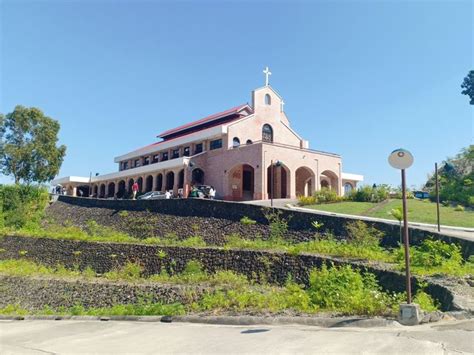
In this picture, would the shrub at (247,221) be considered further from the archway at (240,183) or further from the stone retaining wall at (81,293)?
the archway at (240,183)

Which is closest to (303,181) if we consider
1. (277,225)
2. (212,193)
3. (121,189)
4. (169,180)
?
(212,193)

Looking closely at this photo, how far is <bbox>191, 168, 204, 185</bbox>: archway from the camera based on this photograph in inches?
1387

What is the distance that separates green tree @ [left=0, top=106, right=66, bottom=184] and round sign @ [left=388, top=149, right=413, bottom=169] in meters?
42.2

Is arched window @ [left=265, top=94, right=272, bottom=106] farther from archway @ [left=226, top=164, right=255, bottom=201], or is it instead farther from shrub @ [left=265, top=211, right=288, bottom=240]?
shrub @ [left=265, top=211, right=288, bottom=240]

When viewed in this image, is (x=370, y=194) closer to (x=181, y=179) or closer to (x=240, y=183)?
(x=240, y=183)

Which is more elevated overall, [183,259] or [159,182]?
[159,182]

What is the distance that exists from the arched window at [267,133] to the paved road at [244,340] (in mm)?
30952

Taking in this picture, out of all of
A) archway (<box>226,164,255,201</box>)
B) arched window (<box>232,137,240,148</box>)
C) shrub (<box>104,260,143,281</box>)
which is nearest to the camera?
shrub (<box>104,260,143,281</box>)

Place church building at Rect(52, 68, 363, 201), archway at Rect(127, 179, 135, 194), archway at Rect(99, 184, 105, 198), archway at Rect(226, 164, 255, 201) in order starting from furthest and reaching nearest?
archway at Rect(99, 184, 105, 198) → archway at Rect(127, 179, 135, 194) → archway at Rect(226, 164, 255, 201) → church building at Rect(52, 68, 363, 201)

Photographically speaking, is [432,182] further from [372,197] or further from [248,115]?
[248,115]

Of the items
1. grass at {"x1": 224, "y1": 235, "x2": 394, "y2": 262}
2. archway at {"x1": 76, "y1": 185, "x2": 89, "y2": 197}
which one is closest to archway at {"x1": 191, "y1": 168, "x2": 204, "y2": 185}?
grass at {"x1": 224, "y1": 235, "x2": 394, "y2": 262}

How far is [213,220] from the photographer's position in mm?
21375

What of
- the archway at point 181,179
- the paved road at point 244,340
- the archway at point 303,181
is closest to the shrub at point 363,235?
the paved road at point 244,340

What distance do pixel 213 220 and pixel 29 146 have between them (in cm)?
2976
